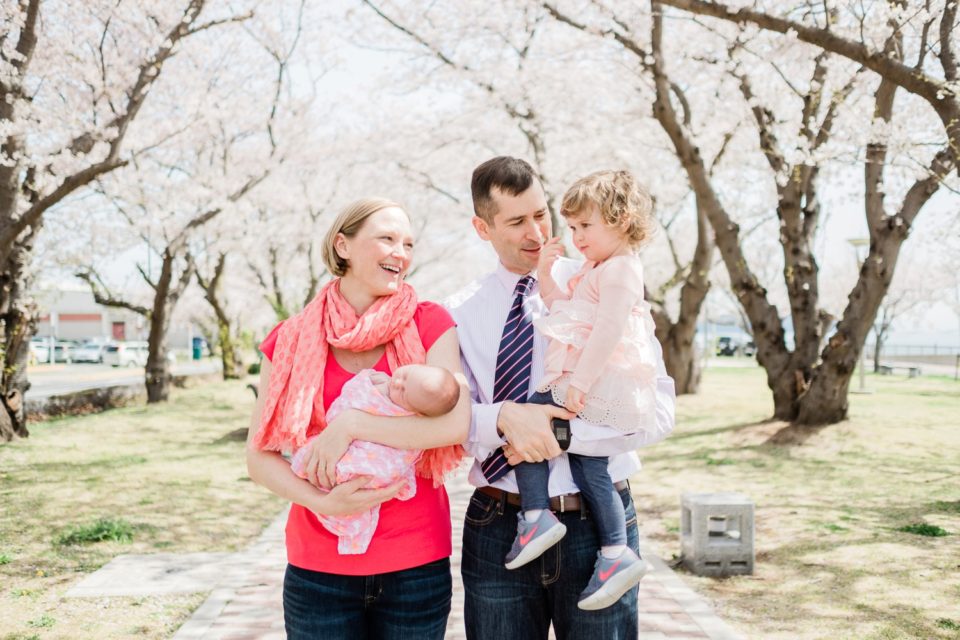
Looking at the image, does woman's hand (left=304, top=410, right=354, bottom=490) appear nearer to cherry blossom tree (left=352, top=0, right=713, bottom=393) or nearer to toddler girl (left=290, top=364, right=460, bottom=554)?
toddler girl (left=290, top=364, right=460, bottom=554)

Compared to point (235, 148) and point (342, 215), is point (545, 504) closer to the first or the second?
point (342, 215)

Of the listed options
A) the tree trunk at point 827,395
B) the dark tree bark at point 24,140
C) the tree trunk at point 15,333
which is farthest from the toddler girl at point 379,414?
the tree trunk at point 15,333

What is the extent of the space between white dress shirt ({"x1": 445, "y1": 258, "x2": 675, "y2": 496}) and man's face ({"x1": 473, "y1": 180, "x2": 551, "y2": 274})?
0.06 metres

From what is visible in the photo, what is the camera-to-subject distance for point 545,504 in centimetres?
220

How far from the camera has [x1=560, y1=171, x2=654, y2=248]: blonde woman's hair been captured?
7.84 feet

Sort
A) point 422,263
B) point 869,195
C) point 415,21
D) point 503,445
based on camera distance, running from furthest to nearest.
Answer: point 422,263
point 415,21
point 869,195
point 503,445

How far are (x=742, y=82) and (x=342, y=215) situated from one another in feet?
36.8

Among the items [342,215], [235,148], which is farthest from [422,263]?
[342,215]

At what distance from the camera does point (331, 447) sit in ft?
6.91

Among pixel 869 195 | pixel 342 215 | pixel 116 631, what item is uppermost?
pixel 869 195

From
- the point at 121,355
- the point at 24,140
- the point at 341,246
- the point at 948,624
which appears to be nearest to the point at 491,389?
the point at 341,246

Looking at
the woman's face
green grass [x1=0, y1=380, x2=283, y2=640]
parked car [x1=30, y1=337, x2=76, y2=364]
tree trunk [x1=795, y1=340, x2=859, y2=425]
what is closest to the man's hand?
the woman's face

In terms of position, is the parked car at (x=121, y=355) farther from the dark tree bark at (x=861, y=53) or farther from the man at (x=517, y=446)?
the man at (x=517, y=446)

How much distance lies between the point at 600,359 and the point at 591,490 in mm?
375
